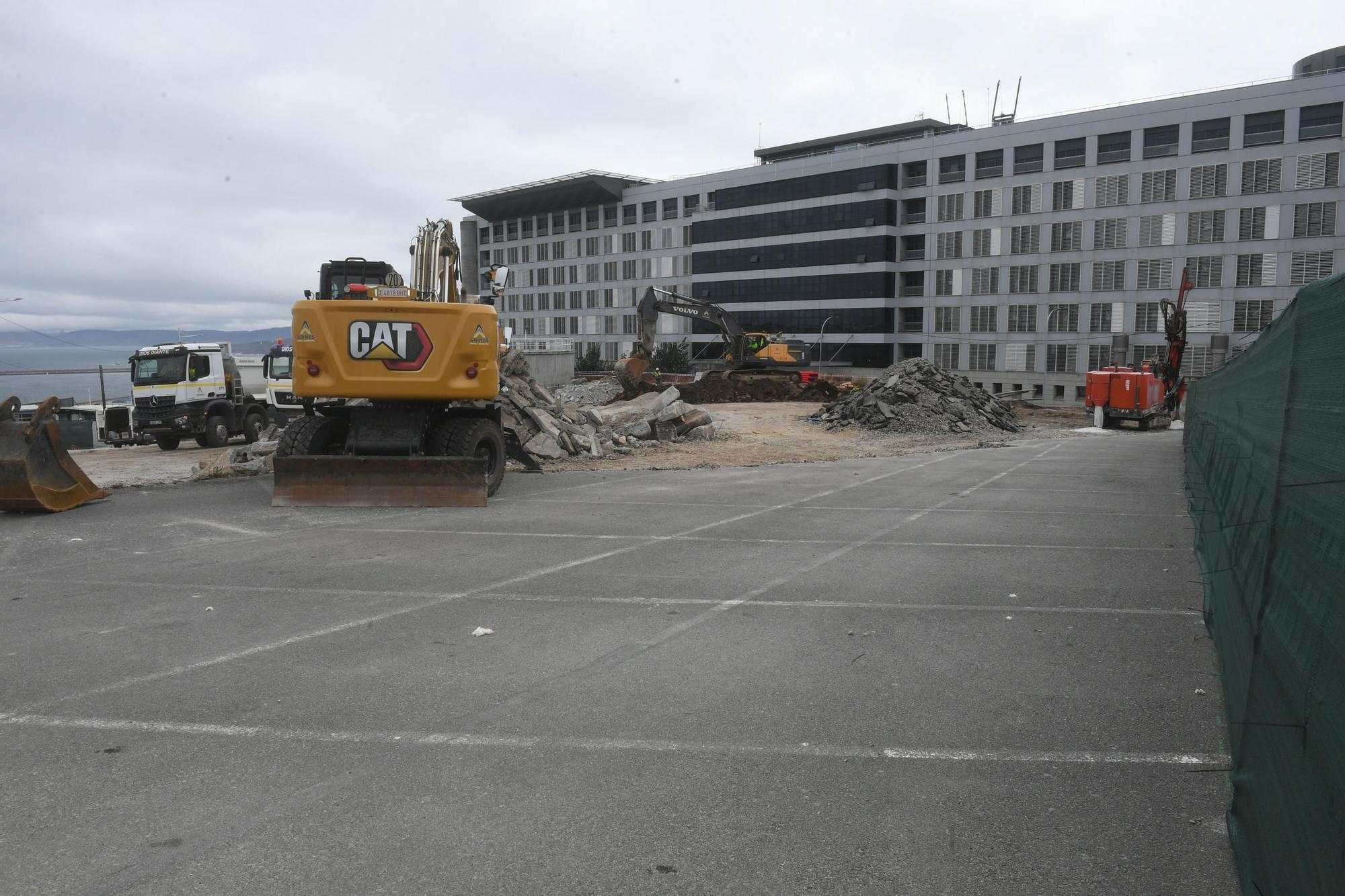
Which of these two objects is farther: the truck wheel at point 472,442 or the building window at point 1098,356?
the building window at point 1098,356

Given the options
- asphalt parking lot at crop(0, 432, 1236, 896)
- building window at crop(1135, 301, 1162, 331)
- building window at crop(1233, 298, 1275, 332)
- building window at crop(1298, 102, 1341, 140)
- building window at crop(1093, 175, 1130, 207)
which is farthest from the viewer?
building window at crop(1093, 175, 1130, 207)

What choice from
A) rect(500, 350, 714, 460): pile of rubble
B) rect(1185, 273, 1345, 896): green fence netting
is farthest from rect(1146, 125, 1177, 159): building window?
rect(1185, 273, 1345, 896): green fence netting

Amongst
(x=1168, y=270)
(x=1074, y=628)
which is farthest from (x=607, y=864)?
(x=1168, y=270)

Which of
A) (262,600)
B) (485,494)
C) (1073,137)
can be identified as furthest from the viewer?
(1073,137)

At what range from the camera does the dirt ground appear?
20.9m

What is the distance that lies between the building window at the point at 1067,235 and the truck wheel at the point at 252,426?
170 feet

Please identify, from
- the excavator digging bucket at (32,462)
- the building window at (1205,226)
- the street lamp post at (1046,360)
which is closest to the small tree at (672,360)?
the street lamp post at (1046,360)

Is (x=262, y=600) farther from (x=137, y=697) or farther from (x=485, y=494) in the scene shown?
(x=485, y=494)

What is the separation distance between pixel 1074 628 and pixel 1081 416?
41.8 m

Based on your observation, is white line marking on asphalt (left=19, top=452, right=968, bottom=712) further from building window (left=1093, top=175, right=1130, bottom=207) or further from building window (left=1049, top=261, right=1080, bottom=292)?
building window (left=1049, top=261, right=1080, bottom=292)

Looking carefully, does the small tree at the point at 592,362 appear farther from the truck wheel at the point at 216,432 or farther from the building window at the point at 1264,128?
the truck wheel at the point at 216,432

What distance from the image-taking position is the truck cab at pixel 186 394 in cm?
2717

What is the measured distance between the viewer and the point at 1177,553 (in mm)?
11008

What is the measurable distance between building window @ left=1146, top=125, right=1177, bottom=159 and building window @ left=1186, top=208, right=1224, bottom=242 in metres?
3.92
